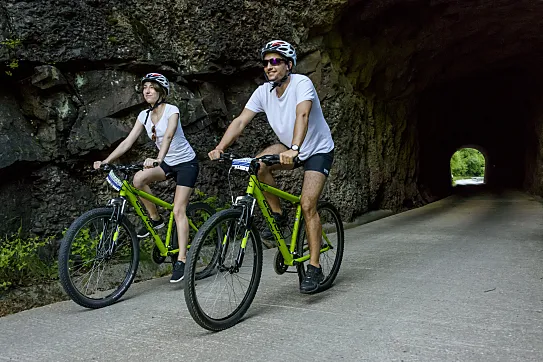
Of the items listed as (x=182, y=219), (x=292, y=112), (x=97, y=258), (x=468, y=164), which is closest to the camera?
(x=292, y=112)

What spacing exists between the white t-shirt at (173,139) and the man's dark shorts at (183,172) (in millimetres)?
42

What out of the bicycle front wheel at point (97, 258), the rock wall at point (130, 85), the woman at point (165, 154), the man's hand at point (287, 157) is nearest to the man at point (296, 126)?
the man's hand at point (287, 157)

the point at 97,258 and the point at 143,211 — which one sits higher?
the point at 143,211

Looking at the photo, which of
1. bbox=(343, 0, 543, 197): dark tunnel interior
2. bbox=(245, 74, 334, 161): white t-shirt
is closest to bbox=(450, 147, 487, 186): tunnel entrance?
bbox=(343, 0, 543, 197): dark tunnel interior

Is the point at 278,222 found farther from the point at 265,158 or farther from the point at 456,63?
the point at 456,63

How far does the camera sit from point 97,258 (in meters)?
4.34

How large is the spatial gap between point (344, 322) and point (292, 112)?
176cm

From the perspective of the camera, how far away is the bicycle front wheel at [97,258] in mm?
4055

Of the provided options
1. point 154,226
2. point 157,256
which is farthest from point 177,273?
point 154,226

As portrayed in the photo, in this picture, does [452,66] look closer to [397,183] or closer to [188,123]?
[397,183]

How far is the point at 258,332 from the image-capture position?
344 cm

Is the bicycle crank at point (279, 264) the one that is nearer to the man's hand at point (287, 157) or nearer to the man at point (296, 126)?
the man at point (296, 126)

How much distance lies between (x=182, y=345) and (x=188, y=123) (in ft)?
14.7

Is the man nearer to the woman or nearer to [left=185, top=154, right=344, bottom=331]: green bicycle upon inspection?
[left=185, top=154, right=344, bottom=331]: green bicycle
